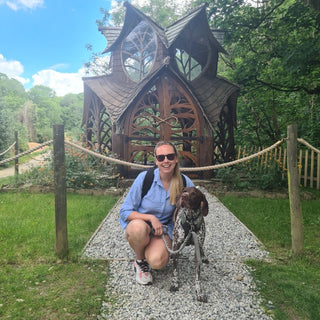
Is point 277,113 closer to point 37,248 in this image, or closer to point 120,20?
point 37,248

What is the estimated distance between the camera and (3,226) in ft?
14.7

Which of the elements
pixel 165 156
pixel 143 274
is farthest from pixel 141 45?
pixel 143 274

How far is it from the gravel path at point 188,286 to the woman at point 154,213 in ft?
0.80

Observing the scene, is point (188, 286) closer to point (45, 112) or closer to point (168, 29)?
point (168, 29)

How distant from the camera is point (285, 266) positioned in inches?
123

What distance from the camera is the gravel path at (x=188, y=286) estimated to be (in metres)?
2.27

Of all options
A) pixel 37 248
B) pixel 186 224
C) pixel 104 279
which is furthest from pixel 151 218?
pixel 37 248

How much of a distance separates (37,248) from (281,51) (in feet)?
24.6

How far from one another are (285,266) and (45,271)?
289 centimetres

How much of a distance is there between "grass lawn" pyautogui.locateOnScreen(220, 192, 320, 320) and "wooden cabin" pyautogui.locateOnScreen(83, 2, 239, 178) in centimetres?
302

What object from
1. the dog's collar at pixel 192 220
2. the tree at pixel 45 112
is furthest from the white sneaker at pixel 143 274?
the tree at pixel 45 112

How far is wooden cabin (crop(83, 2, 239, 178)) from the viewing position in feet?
24.8

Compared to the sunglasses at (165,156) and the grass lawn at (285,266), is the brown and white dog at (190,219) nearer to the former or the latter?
the sunglasses at (165,156)

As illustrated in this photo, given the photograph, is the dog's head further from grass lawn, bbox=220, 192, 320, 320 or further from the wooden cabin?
the wooden cabin
